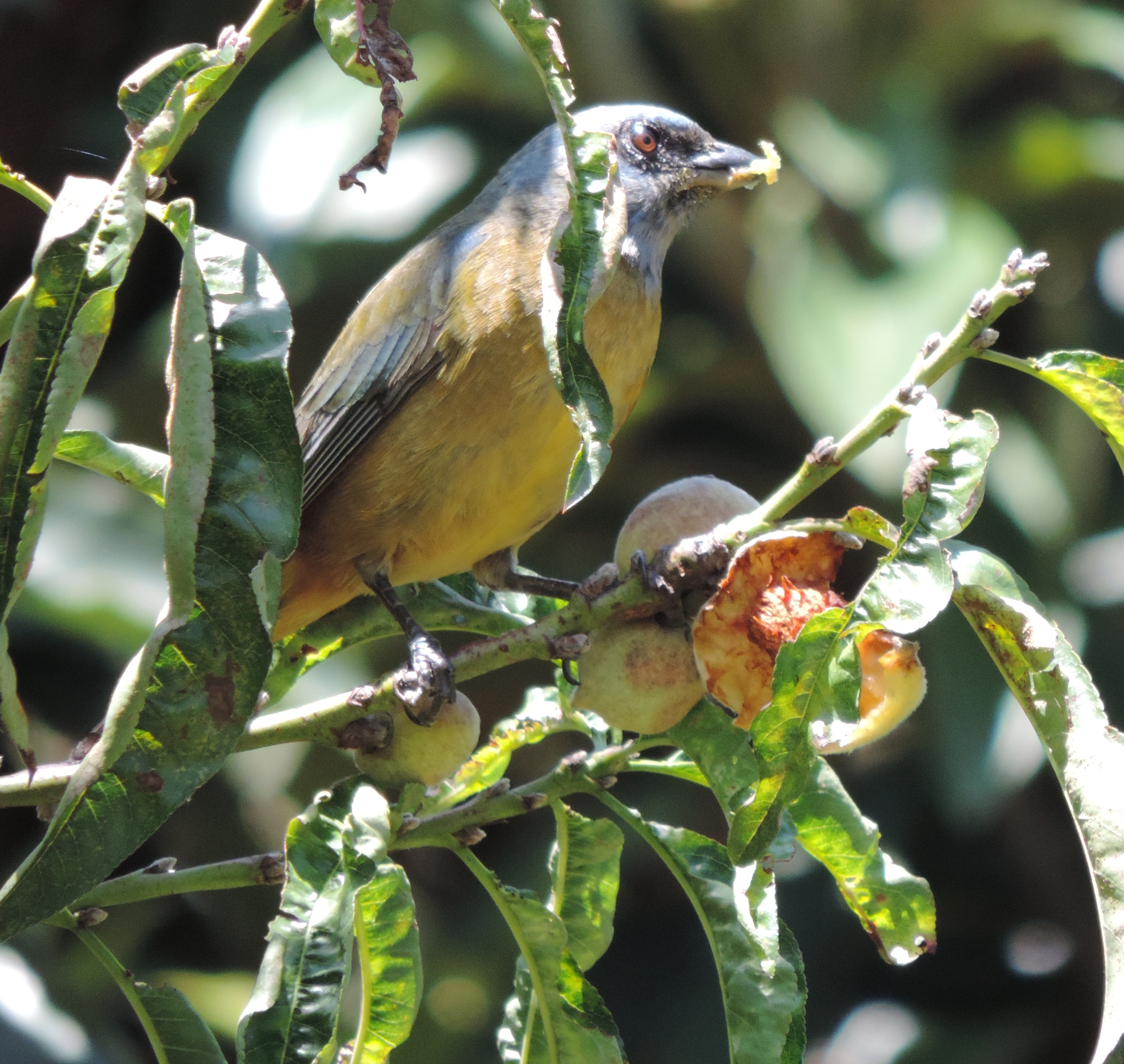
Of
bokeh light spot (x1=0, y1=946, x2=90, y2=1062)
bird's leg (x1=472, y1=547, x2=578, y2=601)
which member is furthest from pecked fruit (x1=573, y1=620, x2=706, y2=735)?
bokeh light spot (x1=0, y1=946, x2=90, y2=1062)

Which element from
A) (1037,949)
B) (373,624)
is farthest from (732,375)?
(373,624)

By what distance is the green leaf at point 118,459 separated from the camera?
163 centimetres

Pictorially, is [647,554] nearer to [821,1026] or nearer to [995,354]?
[995,354]

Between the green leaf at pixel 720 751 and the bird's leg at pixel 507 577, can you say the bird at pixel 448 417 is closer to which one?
the bird's leg at pixel 507 577

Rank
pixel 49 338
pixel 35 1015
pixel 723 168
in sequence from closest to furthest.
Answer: pixel 49 338 → pixel 723 168 → pixel 35 1015

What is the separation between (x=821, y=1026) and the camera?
4.77m

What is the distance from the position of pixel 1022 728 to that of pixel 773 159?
2913mm

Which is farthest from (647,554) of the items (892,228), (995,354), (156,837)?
(892,228)

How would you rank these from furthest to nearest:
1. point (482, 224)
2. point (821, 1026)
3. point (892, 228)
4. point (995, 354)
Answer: point (892, 228), point (821, 1026), point (482, 224), point (995, 354)

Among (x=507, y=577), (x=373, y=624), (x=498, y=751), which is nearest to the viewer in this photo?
(x=498, y=751)

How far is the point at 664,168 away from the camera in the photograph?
3.27 meters

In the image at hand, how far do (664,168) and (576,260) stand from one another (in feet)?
6.90

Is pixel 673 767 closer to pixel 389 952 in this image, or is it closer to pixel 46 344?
pixel 389 952

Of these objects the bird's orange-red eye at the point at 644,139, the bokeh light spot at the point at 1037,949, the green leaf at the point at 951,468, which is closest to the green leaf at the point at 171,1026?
the green leaf at the point at 951,468
